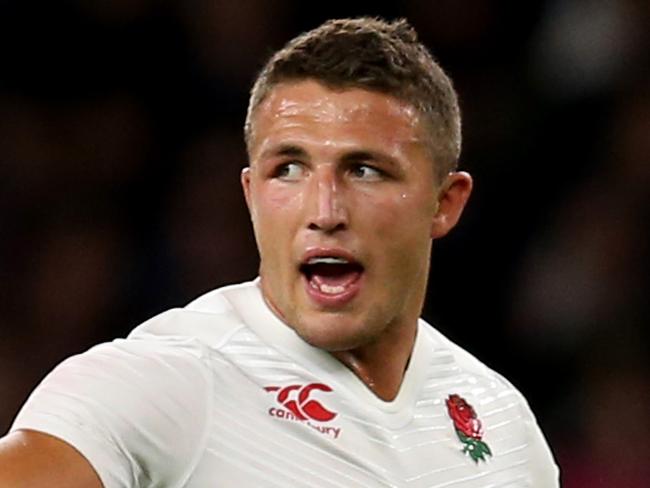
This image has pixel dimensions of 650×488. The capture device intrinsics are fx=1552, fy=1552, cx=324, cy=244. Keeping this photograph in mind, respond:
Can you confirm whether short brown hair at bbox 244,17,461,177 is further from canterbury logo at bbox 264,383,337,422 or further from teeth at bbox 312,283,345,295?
canterbury logo at bbox 264,383,337,422

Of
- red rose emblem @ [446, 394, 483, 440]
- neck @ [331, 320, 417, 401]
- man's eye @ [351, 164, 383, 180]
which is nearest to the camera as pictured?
man's eye @ [351, 164, 383, 180]

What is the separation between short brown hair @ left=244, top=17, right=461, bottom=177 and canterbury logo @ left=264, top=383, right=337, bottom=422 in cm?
50

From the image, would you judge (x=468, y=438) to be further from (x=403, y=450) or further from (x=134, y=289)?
(x=134, y=289)

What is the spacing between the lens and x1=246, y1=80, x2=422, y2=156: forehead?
281 centimetres

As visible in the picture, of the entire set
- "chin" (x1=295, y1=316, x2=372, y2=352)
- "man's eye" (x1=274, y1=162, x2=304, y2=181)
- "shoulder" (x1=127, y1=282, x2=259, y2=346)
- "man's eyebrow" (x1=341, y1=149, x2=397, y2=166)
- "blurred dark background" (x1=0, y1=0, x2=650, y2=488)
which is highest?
"man's eyebrow" (x1=341, y1=149, x2=397, y2=166)

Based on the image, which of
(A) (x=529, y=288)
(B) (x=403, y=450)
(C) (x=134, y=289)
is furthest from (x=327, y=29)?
(A) (x=529, y=288)

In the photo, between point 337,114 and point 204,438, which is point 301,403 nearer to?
point 204,438

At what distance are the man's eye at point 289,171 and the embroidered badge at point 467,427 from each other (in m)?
0.62

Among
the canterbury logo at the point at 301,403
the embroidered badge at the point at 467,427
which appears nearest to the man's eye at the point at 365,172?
the canterbury logo at the point at 301,403

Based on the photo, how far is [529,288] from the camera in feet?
19.5

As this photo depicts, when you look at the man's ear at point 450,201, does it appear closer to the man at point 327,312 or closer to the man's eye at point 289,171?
the man at point 327,312

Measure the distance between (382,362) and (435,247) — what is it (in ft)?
9.19

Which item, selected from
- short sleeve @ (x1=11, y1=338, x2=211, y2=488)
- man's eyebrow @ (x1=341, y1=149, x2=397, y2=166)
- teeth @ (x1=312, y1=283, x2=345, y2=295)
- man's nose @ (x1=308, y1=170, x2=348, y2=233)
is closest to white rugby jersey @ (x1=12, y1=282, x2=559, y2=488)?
short sleeve @ (x1=11, y1=338, x2=211, y2=488)

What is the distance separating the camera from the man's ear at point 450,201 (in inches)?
122
